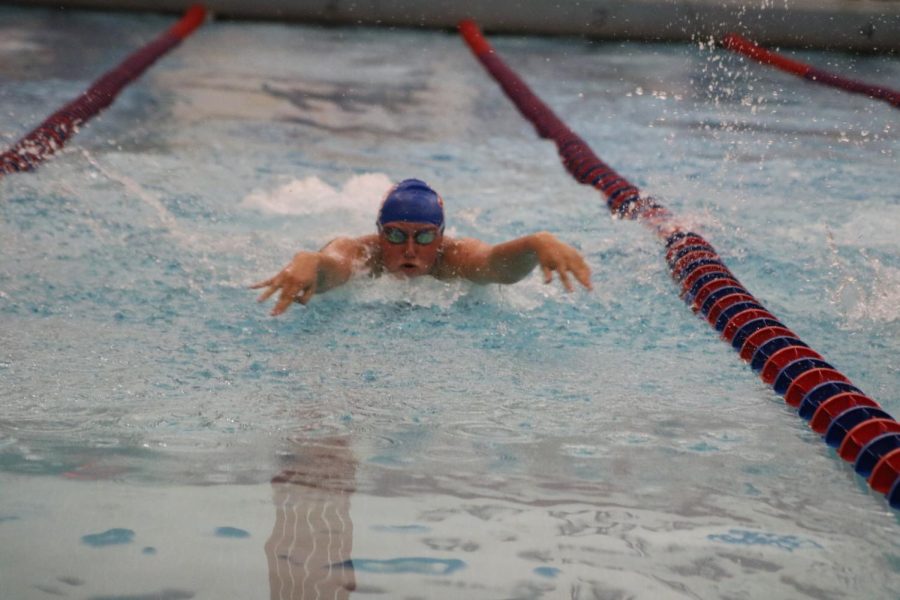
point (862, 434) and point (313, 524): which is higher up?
point (862, 434)

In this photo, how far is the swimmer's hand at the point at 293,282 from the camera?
9.51 ft

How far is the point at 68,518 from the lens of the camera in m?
2.12

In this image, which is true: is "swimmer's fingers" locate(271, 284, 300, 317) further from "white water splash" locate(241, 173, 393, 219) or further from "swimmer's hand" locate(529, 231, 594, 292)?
"white water splash" locate(241, 173, 393, 219)

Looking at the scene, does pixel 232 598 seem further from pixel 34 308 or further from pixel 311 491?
pixel 34 308

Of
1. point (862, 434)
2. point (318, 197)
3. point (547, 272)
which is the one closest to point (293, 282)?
point (547, 272)

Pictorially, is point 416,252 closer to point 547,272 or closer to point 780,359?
point 547,272

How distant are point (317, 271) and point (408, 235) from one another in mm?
431

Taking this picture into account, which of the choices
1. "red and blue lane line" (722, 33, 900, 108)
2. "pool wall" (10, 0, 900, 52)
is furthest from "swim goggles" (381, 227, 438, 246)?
"pool wall" (10, 0, 900, 52)

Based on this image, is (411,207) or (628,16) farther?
(628,16)

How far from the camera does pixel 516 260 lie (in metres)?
3.51

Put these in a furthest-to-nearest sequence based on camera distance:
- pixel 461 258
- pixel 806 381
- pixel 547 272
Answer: pixel 461 258 → pixel 547 272 → pixel 806 381

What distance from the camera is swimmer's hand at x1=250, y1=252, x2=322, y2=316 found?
9.51 ft

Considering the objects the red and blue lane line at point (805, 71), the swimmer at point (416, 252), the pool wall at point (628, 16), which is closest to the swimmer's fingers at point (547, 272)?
the swimmer at point (416, 252)

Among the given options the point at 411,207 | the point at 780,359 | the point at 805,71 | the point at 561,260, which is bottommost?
the point at 780,359
